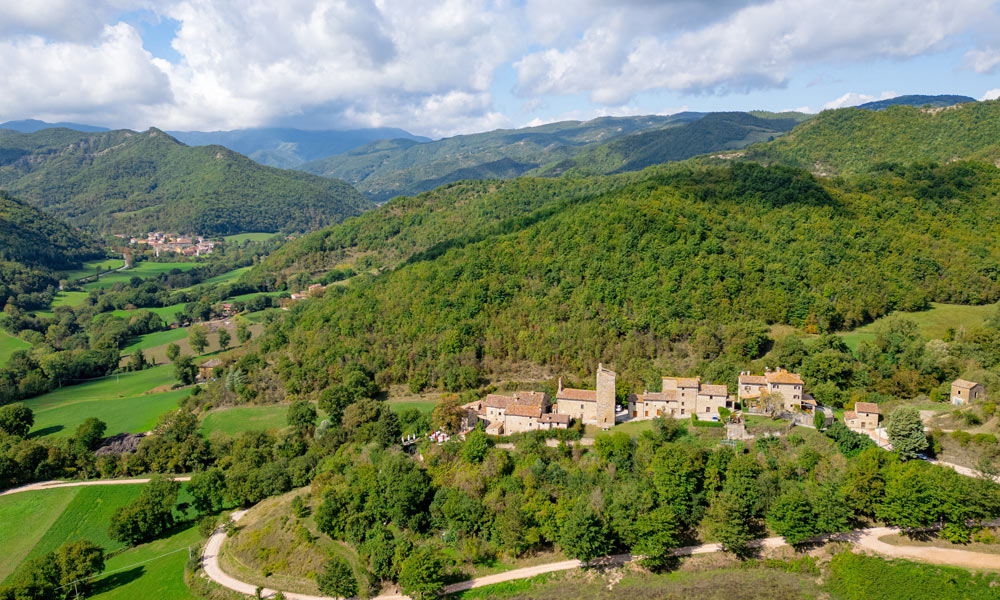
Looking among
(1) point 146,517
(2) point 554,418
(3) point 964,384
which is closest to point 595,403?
(2) point 554,418

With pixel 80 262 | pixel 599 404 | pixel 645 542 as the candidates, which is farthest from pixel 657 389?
pixel 80 262

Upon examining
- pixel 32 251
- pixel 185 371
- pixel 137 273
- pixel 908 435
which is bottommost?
pixel 185 371

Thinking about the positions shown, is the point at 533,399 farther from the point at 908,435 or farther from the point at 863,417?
the point at 908,435

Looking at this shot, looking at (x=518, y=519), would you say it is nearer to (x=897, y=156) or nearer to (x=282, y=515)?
(x=282, y=515)

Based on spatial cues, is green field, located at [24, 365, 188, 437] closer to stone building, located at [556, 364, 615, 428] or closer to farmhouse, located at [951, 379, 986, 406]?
stone building, located at [556, 364, 615, 428]

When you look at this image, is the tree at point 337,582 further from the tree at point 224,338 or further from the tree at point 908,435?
the tree at point 224,338

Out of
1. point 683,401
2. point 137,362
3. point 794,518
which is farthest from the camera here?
point 137,362
